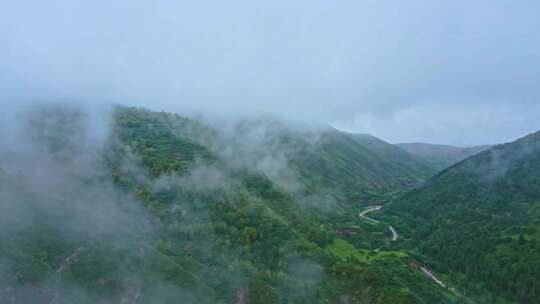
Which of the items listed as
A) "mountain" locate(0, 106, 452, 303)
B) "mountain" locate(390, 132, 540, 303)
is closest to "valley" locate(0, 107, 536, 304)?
"mountain" locate(0, 106, 452, 303)

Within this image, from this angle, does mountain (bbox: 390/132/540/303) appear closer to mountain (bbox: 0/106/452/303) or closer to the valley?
the valley

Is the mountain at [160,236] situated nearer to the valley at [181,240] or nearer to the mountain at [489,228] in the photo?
the valley at [181,240]

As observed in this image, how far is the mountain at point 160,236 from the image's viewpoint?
79688 mm

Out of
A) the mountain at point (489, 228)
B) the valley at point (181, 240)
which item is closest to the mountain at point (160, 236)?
the valley at point (181, 240)

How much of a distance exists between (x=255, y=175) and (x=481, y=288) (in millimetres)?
72668

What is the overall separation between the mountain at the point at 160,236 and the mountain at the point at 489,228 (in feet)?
44.8

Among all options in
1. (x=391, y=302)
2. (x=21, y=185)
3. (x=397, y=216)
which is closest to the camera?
(x=391, y=302)

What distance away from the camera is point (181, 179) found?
125500 mm

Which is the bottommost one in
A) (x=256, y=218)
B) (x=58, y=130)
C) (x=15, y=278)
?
(x=15, y=278)

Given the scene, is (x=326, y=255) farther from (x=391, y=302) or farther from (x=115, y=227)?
(x=115, y=227)

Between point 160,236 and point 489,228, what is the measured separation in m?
101

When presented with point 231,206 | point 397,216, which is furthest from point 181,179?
point 397,216

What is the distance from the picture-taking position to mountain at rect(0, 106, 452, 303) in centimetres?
7969

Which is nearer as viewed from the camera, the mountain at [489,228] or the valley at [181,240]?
the valley at [181,240]
